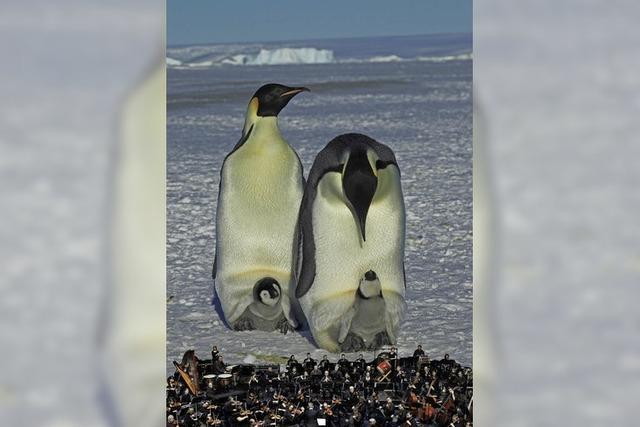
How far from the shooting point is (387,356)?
4.17 metres

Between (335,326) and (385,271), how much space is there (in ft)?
0.91

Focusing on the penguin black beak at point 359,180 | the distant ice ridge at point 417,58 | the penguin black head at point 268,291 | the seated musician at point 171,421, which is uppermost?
the distant ice ridge at point 417,58

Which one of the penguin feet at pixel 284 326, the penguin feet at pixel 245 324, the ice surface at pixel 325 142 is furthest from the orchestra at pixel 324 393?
the penguin feet at pixel 245 324

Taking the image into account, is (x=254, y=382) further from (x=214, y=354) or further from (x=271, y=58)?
(x=271, y=58)

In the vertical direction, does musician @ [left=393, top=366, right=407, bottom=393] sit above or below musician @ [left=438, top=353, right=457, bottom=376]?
below

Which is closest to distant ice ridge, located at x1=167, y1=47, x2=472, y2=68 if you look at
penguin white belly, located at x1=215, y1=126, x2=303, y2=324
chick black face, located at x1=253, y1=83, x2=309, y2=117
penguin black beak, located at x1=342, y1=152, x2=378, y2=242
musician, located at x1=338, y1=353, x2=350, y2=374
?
chick black face, located at x1=253, y1=83, x2=309, y2=117

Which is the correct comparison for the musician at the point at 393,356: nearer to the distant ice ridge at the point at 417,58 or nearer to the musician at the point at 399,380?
the musician at the point at 399,380

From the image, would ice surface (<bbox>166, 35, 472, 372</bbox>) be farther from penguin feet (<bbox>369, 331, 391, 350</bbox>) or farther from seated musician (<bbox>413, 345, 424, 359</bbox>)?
seated musician (<bbox>413, 345, 424, 359</bbox>)

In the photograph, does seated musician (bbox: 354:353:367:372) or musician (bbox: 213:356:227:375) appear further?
musician (bbox: 213:356:227:375)

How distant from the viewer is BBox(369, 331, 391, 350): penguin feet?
4.29 meters

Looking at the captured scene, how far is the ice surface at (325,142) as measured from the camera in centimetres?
480

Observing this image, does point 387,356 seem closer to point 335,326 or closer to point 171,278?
point 335,326
